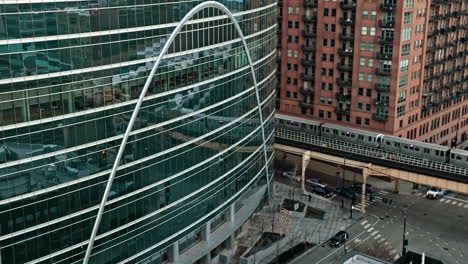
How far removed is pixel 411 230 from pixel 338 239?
11569 mm

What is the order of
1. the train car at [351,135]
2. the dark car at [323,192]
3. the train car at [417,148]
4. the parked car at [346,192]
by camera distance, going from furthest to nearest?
the train car at [351,135]
the dark car at [323,192]
the parked car at [346,192]
the train car at [417,148]

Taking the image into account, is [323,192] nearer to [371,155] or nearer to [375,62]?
[371,155]

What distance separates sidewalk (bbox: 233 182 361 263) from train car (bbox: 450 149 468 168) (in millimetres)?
16310

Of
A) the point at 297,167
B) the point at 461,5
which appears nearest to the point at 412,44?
the point at 461,5

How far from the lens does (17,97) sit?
46.8 m

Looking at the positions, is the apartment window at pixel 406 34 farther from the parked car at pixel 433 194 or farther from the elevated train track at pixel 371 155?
the parked car at pixel 433 194

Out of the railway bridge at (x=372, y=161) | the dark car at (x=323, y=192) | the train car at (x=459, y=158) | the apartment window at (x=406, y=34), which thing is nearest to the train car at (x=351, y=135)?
the railway bridge at (x=372, y=161)

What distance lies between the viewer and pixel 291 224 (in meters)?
86.0

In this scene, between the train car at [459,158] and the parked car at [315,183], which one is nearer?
the train car at [459,158]

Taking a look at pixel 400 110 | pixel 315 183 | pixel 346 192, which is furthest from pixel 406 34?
pixel 315 183

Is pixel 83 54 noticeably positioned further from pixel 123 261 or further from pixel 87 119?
pixel 123 261

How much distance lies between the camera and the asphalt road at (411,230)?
77812 mm

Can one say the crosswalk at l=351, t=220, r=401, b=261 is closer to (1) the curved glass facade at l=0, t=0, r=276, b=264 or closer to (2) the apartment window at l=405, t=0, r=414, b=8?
(1) the curved glass facade at l=0, t=0, r=276, b=264

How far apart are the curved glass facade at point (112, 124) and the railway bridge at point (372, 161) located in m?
26.8
